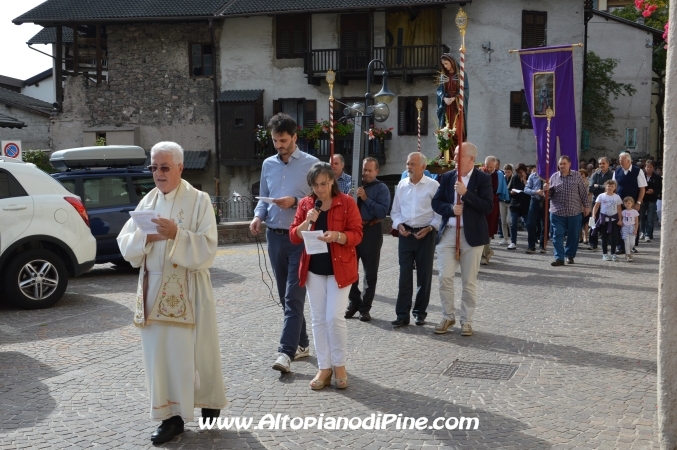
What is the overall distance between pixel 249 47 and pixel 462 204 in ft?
93.2

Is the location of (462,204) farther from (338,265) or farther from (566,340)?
(338,265)

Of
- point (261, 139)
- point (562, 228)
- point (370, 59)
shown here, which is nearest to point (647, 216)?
point (562, 228)

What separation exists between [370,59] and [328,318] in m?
28.3

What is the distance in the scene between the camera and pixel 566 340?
8289 millimetres

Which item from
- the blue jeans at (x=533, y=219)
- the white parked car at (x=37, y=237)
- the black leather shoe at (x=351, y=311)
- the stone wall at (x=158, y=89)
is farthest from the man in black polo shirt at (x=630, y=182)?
the stone wall at (x=158, y=89)

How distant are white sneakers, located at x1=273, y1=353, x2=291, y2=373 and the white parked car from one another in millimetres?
5036

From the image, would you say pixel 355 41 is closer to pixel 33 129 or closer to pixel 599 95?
pixel 599 95

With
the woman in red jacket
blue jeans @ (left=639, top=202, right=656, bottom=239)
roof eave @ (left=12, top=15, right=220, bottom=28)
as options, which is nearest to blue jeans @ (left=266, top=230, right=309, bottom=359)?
the woman in red jacket

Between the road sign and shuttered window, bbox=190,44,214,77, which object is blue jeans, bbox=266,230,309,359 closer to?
the road sign

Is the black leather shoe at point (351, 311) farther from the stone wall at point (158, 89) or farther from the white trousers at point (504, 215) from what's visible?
the stone wall at point (158, 89)

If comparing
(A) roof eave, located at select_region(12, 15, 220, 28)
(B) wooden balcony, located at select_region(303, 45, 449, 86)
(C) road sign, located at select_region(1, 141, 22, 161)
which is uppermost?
(A) roof eave, located at select_region(12, 15, 220, 28)

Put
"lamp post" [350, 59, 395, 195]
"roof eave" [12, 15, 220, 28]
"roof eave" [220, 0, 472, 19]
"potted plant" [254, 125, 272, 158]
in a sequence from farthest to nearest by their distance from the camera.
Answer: "roof eave" [12, 15, 220, 28] < "potted plant" [254, 125, 272, 158] < "roof eave" [220, 0, 472, 19] < "lamp post" [350, 59, 395, 195]

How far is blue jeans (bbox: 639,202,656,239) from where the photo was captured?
2100 cm

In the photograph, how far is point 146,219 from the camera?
4996 mm
